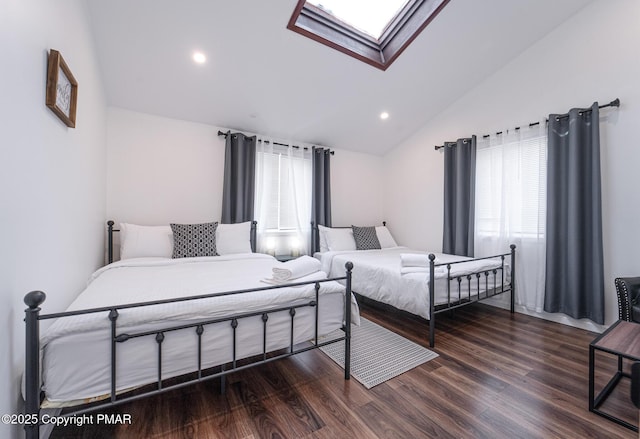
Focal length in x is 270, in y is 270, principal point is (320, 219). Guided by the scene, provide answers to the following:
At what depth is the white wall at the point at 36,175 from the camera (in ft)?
3.29

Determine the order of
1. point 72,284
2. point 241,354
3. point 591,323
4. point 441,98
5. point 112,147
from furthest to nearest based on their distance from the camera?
point 441,98 → point 112,147 → point 591,323 → point 72,284 → point 241,354

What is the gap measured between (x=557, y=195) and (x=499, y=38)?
1.74m

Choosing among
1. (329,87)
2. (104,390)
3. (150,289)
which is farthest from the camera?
(329,87)

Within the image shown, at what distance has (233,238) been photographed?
120 inches

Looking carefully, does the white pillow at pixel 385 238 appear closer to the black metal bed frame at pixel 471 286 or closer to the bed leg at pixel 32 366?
the black metal bed frame at pixel 471 286

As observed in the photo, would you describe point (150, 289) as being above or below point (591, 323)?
above

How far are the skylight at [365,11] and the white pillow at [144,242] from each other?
2.72 m

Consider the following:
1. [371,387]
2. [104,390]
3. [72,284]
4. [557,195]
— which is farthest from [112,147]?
[557,195]

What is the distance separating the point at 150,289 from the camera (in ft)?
5.36

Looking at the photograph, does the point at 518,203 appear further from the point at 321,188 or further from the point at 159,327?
the point at 159,327

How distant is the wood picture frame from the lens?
1369mm

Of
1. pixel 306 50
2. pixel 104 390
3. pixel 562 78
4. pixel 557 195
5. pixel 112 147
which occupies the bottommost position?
pixel 104 390

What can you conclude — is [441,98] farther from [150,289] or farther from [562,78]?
[150,289]

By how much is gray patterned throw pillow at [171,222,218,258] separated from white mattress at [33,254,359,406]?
24.1 inches
